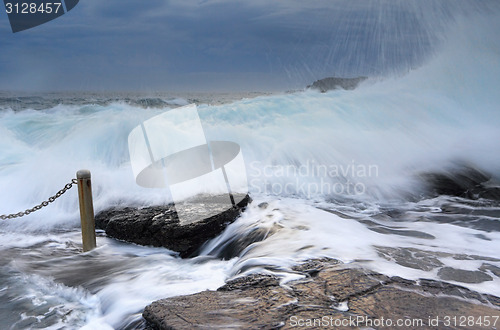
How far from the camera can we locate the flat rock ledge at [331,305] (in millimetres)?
2355

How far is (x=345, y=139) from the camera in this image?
10867 mm

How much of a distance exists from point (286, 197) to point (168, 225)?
2.68 m

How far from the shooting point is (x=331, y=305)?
8.43 ft

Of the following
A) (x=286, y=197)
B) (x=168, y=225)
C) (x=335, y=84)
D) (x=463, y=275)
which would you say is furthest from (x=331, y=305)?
(x=335, y=84)

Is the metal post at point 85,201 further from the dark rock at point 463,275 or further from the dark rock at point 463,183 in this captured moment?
the dark rock at point 463,183

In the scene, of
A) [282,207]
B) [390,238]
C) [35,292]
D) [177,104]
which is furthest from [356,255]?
[177,104]

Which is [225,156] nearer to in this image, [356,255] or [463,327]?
[356,255]

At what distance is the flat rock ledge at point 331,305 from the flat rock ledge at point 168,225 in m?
1.87

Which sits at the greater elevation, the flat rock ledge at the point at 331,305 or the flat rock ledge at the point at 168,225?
the flat rock ledge at the point at 331,305

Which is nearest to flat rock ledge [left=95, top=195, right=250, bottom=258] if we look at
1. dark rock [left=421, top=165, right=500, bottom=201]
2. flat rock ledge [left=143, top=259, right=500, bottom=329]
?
flat rock ledge [left=143, top=259, right=500, bottom=329]

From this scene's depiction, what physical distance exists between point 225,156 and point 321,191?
10.3 ft

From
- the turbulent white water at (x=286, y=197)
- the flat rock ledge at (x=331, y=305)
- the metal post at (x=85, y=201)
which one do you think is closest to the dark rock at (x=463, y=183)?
the turbulent white water at (x=286, y=197)

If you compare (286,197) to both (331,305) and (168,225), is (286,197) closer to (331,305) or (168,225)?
(168,225)

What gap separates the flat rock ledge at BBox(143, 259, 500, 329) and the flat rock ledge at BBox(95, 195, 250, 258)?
187cm
